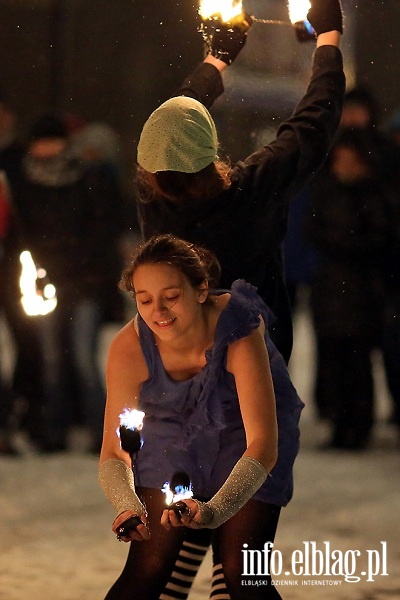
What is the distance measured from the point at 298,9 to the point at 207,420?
1.15 meters

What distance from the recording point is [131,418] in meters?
2.70

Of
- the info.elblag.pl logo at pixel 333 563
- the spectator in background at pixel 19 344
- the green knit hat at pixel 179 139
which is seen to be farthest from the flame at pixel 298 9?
the spectator in background at pixel 19 344

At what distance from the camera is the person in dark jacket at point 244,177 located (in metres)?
2.87

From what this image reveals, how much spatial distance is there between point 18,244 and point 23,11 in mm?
1227

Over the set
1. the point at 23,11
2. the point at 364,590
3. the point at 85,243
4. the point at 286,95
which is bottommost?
the point at 364,590

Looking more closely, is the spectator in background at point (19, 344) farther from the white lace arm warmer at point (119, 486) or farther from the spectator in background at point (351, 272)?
the white lace arm warmer at point (119, 486)

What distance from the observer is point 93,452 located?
5.58 metres

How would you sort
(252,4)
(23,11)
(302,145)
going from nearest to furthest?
(302,145), (252,4), (23,11)

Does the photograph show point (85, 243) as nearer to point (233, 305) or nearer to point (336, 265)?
point (336, 265)

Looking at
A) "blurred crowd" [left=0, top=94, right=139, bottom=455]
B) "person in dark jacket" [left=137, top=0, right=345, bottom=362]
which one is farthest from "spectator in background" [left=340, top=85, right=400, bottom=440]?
"person in dark jacket" [left=137, top=0, right=345, bottom=362]

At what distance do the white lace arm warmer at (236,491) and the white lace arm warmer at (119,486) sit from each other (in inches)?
6.2

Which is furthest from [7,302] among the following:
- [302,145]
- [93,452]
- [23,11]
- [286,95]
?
[302,145]

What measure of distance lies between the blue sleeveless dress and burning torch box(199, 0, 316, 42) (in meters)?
0.81

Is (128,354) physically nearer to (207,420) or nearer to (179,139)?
(207,420)
